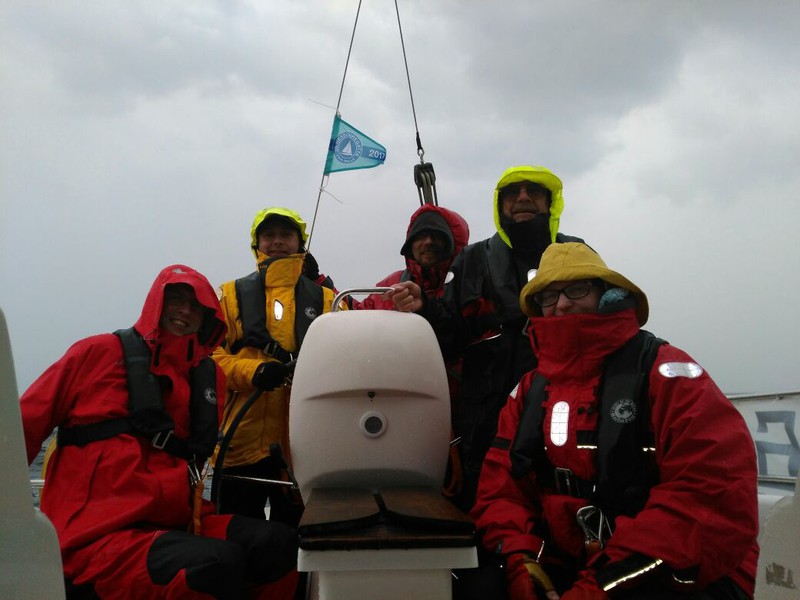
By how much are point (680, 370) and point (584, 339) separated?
0.28 m

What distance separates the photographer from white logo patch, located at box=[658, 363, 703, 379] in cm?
164

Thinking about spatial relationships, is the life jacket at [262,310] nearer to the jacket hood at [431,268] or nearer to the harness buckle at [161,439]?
the jacket hood at [431,268]

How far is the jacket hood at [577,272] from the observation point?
73.8 inches

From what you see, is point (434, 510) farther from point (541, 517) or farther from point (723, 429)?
point (723, 429)

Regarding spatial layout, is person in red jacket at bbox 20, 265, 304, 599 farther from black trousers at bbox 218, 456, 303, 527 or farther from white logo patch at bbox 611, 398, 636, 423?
white logo patch at bbox 611, 398, 636, 423

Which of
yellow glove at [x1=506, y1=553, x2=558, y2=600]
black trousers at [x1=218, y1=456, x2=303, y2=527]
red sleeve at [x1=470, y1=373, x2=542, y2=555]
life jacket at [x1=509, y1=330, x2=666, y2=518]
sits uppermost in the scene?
life jacket at [x1=509, y1=330, x2=666, y2=518]

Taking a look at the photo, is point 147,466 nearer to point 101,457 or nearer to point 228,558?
point 101,457

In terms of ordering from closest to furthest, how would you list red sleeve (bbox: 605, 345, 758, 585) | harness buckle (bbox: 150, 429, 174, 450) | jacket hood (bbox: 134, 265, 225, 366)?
red sleeve (bbox: 605, 345, 758, 585)
harness buckle (bbox: 150, 429, 174, 450)
jacket hood (bbox: 134, 265, 225, 366)

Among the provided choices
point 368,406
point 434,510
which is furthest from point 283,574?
point 434,510

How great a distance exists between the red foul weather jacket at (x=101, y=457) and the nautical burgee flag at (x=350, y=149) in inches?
103

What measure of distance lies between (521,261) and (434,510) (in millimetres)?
1380

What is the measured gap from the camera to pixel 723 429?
1.54 metres

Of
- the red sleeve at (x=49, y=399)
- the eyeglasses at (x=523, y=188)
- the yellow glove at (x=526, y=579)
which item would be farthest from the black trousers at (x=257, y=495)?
the eyeglasses at (x=523, y=188)

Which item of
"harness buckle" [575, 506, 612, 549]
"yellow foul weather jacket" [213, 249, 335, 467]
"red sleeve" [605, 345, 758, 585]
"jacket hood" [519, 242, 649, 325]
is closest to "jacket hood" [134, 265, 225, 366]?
"yellow foul weather jacket" [213, 249, 335, 467]
